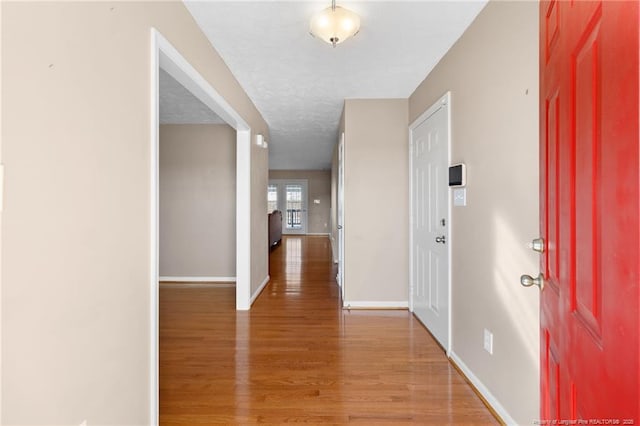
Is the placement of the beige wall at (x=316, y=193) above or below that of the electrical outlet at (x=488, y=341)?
above

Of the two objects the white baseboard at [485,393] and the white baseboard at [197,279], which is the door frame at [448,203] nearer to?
the white baseboard at [485,393]

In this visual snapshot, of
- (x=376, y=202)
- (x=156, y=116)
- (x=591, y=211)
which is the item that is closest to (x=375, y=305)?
(x=376, y=202)

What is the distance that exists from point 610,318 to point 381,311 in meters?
3.25

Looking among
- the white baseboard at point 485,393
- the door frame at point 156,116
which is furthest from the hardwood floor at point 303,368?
the door frame at point 156,116

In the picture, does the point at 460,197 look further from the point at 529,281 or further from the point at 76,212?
the point at 76,212

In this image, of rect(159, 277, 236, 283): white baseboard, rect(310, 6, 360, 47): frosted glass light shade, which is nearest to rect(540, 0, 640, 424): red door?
rect(310, 6, 360, 47): frosted glass light shade

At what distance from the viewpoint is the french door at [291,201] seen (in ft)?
40.0

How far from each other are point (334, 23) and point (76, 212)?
164cm

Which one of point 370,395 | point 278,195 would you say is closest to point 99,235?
Answer: point 370,395

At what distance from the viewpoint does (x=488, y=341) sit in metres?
1.99

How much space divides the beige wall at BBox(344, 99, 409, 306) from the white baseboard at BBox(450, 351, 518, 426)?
131cm

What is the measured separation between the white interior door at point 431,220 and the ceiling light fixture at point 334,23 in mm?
1056

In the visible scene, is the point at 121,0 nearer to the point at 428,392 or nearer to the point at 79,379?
the point at 79,379

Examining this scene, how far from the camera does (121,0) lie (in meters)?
1.34
